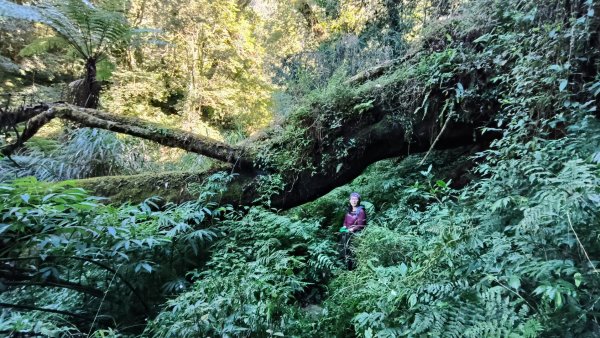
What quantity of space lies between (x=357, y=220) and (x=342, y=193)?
1440 mm

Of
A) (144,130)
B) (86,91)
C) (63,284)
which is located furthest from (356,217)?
(86,91)

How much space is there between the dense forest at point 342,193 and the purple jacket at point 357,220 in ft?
0.68

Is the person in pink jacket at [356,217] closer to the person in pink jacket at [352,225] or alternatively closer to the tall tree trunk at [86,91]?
the person in pink jacket at [352,225]

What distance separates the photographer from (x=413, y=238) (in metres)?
2.77

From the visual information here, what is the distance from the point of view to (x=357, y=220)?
4.21 metres

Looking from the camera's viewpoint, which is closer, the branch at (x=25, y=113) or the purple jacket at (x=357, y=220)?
the branch at (x=25, y=113)

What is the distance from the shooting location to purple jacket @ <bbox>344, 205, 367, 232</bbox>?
4.15 meters

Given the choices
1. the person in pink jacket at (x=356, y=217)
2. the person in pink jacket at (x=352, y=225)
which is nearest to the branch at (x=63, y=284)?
the person in pink jacket at (x=352, y=225)

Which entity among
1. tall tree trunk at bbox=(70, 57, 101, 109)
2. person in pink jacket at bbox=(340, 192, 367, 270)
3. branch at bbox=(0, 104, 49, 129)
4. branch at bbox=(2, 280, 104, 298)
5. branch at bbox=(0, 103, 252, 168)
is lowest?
person in pink jacket at bbox=(340, 192, 367, 270)

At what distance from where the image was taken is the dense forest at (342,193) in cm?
185

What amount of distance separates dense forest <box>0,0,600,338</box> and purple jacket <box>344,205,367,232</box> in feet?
0.68

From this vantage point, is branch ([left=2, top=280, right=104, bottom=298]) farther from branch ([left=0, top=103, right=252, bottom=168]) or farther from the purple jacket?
the purple jacket

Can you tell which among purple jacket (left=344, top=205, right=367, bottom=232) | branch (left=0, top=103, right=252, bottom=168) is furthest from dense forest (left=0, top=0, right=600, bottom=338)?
purple jacket (left=344, top=205, right=367, bottom=232)

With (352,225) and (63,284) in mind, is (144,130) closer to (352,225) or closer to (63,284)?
(63,284)
